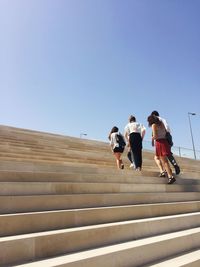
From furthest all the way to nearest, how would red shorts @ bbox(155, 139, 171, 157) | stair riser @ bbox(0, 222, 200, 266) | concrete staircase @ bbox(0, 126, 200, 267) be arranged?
1. red shorts @ bbox(155, 139, 171, 157)
2. concrete staircase @ bbox(0, 126, 200, 267)
3. stair riser @ bbox(0, 222, 200, 266)

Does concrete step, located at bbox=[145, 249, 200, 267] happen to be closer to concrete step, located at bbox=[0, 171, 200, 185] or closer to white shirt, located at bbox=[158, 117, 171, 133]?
concrete step, located at bbox=[0, 171, 200, 185]

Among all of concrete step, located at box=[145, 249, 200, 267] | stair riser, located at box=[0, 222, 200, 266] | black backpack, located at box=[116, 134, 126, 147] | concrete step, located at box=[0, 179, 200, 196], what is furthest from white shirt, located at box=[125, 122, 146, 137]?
concrete step, located at box=[145, 249, 200, 267]

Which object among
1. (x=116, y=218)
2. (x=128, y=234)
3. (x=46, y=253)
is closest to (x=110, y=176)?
(x=116, y=218)

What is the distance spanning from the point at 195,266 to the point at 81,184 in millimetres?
1914

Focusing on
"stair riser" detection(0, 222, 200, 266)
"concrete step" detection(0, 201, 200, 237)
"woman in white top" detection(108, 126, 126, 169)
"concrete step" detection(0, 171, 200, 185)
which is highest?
"woman in white top" detection(108, 126, 126, 169)

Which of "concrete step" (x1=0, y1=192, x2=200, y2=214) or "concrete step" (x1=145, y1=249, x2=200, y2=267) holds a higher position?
"concrete step" (x1=0, y1=192, x2=200, y2=214)

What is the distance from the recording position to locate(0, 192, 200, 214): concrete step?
3196 millimetres

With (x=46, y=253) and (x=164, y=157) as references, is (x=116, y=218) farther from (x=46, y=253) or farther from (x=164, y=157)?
(x=164, y=157)

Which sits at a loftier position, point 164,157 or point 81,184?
point 164,157

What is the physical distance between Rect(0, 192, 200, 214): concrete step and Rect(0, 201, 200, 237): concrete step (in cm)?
24

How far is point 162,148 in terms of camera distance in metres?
6.27

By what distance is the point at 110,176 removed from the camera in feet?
17.5

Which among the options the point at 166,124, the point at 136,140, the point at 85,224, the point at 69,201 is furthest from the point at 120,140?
the point at 85,224

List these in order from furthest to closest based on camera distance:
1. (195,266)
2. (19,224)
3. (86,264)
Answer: (195,266)
(19,224)
(86,264)
